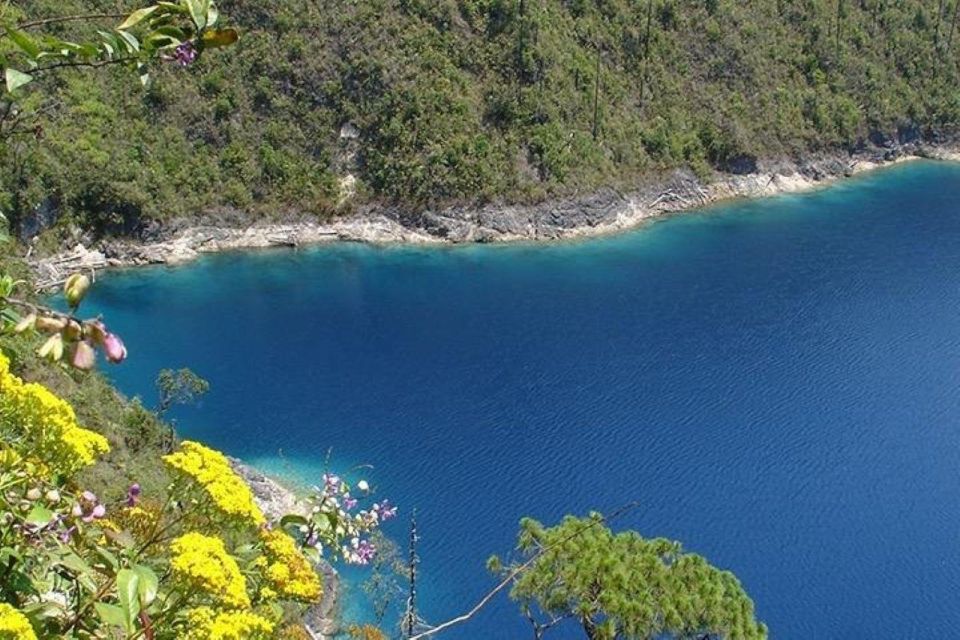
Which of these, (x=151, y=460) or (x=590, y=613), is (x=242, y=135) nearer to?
(x=151, y=460)

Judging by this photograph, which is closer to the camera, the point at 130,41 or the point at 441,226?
the point at 130,41

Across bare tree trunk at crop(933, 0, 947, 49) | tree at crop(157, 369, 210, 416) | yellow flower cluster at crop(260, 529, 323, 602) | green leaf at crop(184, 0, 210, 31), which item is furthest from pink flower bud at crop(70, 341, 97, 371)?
bare tree trunk at crop(933, 0, 947, 49)

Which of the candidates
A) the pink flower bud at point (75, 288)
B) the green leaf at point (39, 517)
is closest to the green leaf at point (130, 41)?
the pink flower bud at point (75, 288)

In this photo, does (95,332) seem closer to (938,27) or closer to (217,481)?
(217,481)

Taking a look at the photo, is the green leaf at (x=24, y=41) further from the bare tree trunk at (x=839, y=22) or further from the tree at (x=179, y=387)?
the bare tree trunk at (x=839, y=22)

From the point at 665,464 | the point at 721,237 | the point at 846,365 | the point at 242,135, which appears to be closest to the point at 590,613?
the point at 665,464

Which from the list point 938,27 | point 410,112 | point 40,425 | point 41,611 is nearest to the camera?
point 41,611

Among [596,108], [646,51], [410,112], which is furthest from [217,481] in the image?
[646,51]
